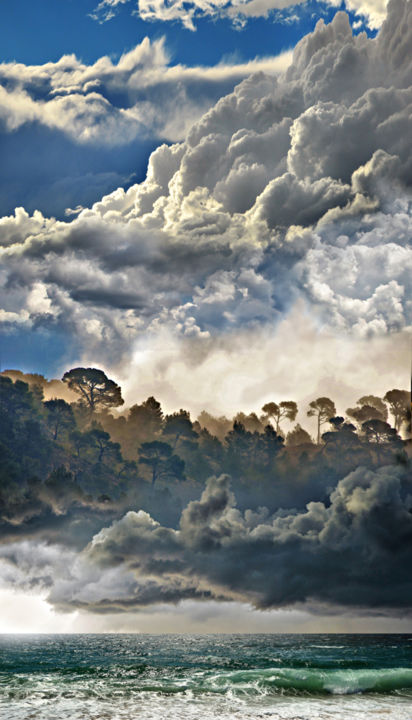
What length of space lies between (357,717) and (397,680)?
20.1 metres

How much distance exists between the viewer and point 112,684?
4075 cm

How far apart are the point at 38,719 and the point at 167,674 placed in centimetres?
2755

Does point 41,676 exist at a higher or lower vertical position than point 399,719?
lower

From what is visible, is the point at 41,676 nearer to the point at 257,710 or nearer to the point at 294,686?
the point at 294,686

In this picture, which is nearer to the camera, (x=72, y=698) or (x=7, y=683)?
(x=72, y=698)

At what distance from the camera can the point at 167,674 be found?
49875mm

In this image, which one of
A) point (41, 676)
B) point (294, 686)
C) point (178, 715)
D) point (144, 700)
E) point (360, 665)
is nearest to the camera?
point (178, 715)

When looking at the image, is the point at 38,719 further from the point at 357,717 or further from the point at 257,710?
the point at 357,717

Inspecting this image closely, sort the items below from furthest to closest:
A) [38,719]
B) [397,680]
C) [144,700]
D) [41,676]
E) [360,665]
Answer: [360,665], [41,676], [397,680], [144,700], [38,719]

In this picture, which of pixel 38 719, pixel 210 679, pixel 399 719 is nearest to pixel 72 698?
pixel 38 719

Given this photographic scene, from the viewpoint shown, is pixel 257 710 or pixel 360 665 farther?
pixel 360 665

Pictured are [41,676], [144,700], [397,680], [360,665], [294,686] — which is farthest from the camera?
[360,665]

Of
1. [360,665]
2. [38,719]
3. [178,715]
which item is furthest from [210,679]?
[360,665]

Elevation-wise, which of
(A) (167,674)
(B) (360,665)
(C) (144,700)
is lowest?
(B) (360,665)
